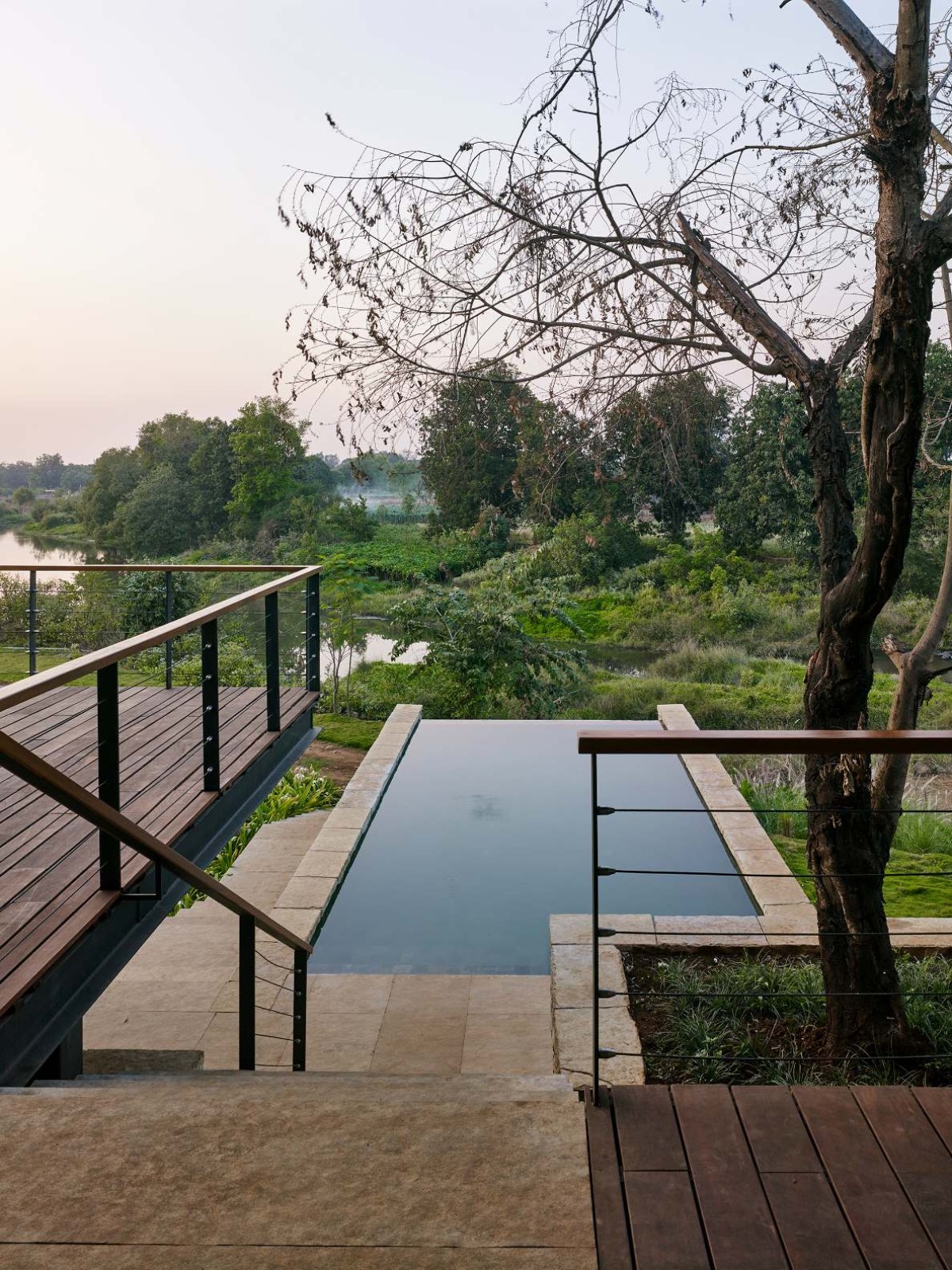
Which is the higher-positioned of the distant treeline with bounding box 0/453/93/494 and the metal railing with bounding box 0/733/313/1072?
the distant treeline with bounding box 0/453/93/494

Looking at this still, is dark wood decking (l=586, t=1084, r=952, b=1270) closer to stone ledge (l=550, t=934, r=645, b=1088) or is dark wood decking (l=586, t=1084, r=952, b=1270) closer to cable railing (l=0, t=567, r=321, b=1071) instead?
stone ledge (l=550, t=934, r=645, b=1088)

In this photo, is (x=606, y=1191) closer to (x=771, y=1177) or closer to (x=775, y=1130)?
(x=771, y=1177)

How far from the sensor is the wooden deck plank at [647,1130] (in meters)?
2.17

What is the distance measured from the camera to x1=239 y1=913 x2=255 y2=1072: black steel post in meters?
3.41

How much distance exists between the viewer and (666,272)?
15.6 ft

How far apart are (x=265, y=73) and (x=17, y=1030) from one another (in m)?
11.7

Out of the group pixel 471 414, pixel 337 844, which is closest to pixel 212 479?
pixel 337 844

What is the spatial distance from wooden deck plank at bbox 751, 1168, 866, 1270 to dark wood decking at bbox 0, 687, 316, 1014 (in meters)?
1.87

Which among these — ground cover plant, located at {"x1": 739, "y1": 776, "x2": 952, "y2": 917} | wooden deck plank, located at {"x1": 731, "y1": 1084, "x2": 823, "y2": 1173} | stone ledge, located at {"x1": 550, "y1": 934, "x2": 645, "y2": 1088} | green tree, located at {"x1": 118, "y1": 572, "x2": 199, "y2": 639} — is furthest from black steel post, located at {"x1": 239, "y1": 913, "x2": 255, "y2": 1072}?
green tree, located at {"x1": 118, "y1": 572, "x2": 199, "y2": 639}

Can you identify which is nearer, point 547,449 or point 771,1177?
point 771,1177

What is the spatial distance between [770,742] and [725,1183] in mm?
909

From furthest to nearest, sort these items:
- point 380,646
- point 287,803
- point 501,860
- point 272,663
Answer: point 380,646 → point 287,803 → point 501,860 → point 272,663

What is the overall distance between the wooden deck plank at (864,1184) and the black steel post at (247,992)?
1791 mm

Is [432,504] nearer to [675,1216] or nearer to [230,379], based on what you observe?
[230,379]
